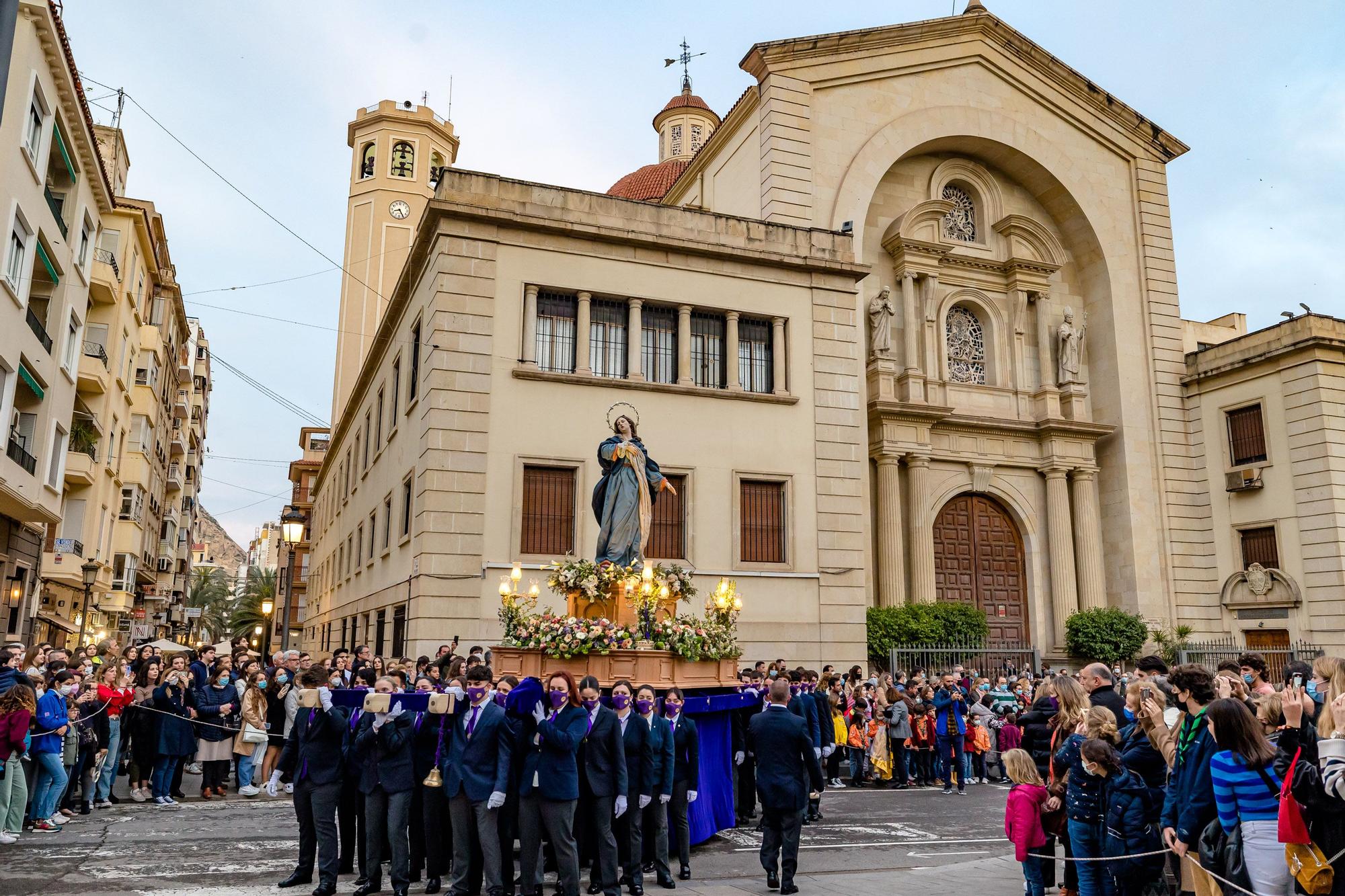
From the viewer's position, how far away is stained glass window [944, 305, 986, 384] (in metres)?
31.3

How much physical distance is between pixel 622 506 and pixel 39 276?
1623 cm

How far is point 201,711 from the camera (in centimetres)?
1457

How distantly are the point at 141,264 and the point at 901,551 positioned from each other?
27.6 metres

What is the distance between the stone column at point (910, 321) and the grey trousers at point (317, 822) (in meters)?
23.3

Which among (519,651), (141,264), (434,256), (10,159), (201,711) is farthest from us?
(141,264)

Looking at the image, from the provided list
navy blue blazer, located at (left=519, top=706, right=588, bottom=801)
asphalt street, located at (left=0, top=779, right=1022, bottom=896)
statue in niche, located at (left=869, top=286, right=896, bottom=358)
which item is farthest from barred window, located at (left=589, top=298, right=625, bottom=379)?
navy blue blazer, located at (left=519, top=706, right=588, bottom=801)

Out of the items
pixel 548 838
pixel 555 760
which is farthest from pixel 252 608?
pixel 555 760

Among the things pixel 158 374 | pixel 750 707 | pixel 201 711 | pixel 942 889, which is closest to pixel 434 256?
pixel 201 711

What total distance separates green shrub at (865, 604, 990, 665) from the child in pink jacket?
Result: 16778mm

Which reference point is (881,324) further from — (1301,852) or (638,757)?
(1301,852)

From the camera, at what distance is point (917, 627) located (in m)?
25.5

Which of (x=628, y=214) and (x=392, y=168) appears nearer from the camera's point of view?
(x=628, y=214)

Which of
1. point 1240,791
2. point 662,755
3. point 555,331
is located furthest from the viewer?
point 555,331

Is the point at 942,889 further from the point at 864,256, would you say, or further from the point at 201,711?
the point at 864,256
